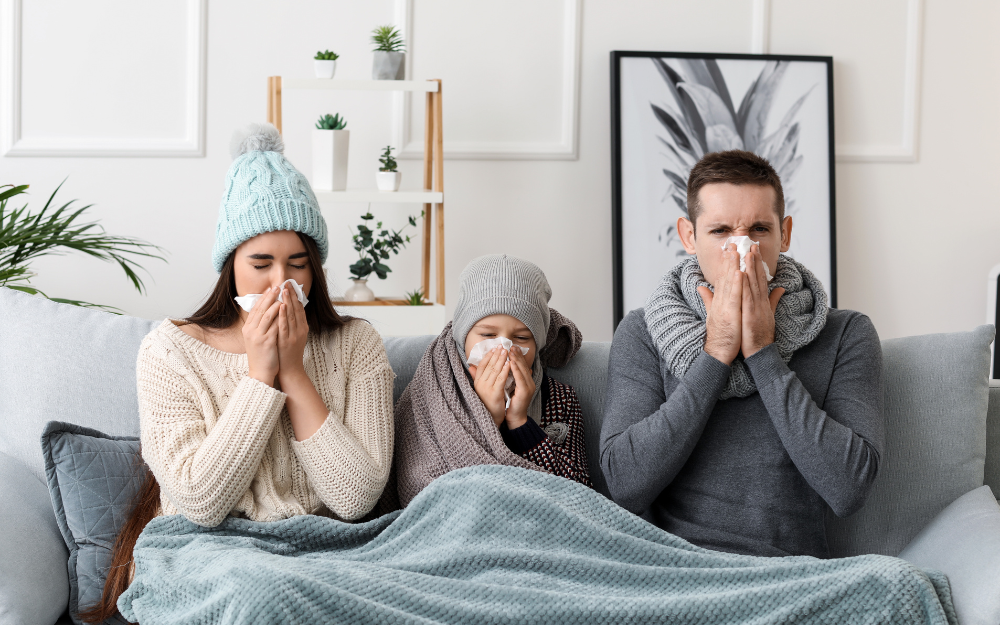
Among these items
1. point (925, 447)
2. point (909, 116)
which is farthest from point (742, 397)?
point (909, 116)

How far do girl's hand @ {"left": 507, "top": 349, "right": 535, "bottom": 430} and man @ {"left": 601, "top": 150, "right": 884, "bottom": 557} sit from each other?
15cm

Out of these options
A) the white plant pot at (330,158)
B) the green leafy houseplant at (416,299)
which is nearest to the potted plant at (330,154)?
the white plant pot at (330,158)

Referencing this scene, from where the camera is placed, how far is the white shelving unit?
2.64m

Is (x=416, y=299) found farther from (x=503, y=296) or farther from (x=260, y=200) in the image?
(x=260, y=200)

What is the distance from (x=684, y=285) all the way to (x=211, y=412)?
0.90 meters

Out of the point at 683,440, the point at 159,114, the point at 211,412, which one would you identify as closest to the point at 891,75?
the point at 683,440

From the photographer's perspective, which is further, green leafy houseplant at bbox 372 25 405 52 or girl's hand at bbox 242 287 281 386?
green leafy houseplant at bbox 372 25 405 52

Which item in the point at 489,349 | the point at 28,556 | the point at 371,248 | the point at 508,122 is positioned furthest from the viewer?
the point at 508,122

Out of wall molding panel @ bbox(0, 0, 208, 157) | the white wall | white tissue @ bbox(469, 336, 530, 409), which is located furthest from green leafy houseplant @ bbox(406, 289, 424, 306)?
white tissue @ bbox(469, 336, 530, 409)

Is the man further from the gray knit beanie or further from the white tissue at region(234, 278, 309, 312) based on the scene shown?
the white tissue at region(234, 278, 309, 312)

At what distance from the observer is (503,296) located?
5.55 feet

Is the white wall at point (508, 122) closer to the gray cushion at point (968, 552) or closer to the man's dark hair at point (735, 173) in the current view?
the man's dark hair at point (735, 173)

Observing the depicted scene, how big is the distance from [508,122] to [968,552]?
215 cm

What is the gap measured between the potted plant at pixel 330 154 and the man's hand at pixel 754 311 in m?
1.50
